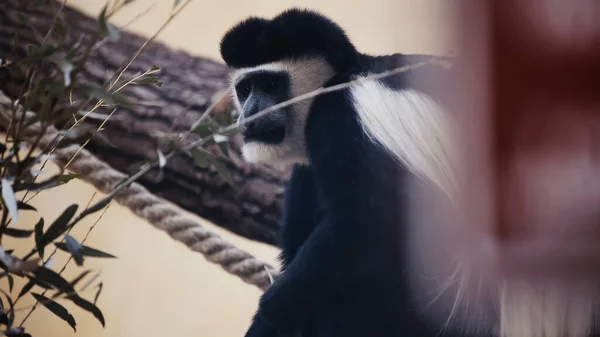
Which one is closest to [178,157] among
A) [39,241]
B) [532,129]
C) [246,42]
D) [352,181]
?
[246,42]

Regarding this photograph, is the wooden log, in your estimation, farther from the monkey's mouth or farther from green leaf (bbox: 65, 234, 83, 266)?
green leaf (bbox: 65, 234, 83, 266)

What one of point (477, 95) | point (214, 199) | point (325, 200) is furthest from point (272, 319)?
point (477, 95)

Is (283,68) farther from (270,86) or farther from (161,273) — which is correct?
(161,273)

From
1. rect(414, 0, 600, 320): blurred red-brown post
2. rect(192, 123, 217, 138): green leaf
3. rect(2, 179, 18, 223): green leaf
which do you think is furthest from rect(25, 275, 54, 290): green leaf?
rect(414, 0, 600, 320): blurred red-brown post

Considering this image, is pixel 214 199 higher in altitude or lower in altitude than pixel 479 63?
higher

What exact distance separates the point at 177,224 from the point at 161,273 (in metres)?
0.37

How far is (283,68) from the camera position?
1461 mm

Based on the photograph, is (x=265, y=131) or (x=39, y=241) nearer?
(x=39, y=241)

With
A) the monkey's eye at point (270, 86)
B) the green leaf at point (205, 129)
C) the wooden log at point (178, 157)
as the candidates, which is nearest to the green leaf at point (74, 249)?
the green leaf at point (205, 129)

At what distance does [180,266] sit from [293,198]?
1.46 ft

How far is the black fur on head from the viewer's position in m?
1.40

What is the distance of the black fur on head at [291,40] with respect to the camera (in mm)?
1396

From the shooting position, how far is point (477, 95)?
0.43 metres

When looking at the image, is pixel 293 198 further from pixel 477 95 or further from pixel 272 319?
pixel 477 95
